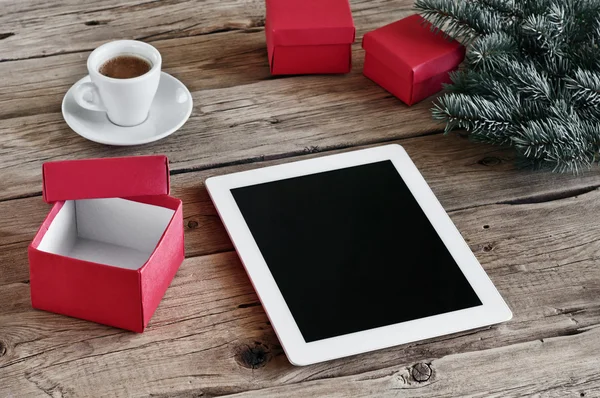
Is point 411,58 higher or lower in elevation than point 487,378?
higher

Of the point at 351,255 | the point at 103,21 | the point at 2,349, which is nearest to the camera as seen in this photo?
the point at 2,349

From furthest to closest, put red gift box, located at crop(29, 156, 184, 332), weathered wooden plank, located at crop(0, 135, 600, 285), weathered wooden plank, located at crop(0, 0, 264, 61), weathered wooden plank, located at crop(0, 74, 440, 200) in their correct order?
weathered wooden plank, located at crop(0, 0, 264, 61) < weathered wooden plank, located at crop(0, 74, 440, 200) < weathered wooden plank, located at crop(0, 135, 600, 285) < red gift box, located at crop(29, 156, 184, 332)

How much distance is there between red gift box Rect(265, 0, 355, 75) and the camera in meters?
1.15

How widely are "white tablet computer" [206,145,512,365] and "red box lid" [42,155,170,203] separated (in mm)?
142

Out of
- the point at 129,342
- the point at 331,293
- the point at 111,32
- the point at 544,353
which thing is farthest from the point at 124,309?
the point at 111,32

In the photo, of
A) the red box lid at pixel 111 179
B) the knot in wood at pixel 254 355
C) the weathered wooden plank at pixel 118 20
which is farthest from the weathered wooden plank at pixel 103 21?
the knot in wood at pixel 254 355

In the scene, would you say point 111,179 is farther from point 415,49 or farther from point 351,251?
point 415,49

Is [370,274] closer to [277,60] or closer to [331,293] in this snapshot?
[331,293]

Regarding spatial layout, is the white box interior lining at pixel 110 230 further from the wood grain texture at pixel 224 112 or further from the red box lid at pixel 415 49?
the red box lid at pixel 415 49

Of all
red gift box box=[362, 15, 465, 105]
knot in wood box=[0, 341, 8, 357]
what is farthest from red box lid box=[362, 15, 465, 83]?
knot in wood box=[0, 341, 8, 357]

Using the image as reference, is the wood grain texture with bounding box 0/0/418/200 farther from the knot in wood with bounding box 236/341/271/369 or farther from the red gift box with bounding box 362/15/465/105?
the knot in wood with bounding box 236/341/271/369

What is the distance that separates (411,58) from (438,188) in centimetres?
20

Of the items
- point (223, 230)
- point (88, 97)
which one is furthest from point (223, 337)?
point (88, 97)

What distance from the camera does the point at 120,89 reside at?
104 cm
